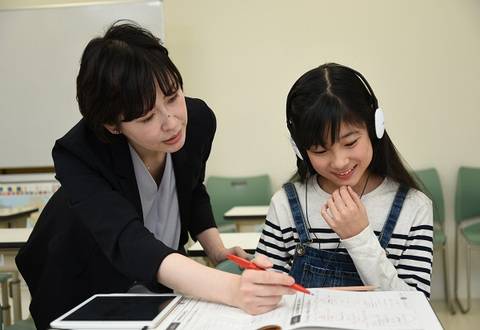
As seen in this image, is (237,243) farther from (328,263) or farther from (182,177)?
(328,263)

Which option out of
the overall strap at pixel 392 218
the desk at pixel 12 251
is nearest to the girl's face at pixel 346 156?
the overall strap at pixel 392 218

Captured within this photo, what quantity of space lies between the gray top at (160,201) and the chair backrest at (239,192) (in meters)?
2.47

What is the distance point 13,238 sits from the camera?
2312 mm

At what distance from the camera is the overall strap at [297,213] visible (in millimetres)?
1246

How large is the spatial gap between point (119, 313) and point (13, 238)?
5.47ft

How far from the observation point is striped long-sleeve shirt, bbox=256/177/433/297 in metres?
1.05

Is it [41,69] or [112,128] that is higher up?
[112,128]

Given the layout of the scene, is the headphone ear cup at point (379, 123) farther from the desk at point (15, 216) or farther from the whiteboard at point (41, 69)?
the whiteboard at point (41, 69)

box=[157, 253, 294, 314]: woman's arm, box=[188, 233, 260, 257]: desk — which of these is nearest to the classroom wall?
box=[188, 233, 260, 257]: desk

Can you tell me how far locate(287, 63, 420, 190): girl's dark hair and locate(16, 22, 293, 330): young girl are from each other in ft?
0.85

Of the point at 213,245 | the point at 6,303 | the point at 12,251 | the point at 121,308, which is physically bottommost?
the point at 6,303

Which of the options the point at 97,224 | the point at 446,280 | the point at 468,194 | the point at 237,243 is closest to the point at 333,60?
the point at 468,194

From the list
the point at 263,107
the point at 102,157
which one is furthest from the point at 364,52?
the point at 102,157

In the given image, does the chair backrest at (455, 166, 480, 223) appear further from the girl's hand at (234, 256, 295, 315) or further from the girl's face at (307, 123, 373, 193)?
the girl's hand at (234, 256, 295, 315)
